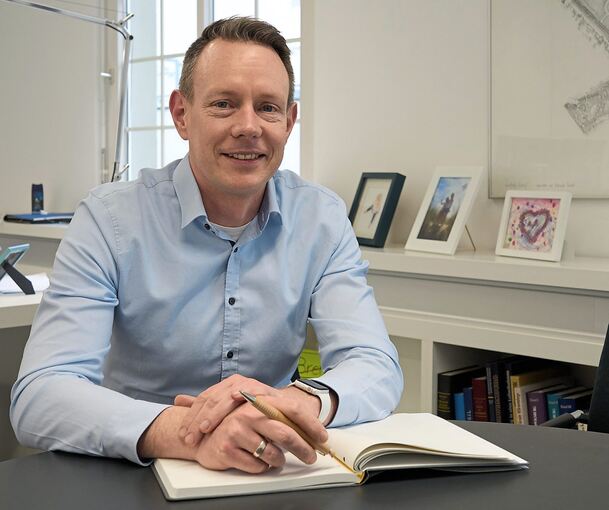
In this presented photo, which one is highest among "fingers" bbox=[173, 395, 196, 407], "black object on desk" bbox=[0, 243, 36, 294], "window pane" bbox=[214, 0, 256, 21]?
"window pane" bbox=[214, 0, 256, 21]

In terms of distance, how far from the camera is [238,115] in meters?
1.53

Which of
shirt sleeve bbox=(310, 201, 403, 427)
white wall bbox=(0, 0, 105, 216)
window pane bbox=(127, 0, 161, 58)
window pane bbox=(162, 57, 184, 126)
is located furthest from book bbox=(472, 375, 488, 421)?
white wall bbox=(0, 0, 105, 216)

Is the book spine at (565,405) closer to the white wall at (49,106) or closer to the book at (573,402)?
the book at (573,402)

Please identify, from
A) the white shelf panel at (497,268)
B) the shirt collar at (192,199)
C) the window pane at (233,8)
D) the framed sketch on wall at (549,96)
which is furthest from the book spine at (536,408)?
the window pane at (233,8)

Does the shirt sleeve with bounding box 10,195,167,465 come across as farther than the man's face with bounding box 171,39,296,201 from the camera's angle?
No

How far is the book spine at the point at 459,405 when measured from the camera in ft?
8.59

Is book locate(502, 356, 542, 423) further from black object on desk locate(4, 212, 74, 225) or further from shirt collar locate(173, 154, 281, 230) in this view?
black object on desk locate(4, 212, 74, 225)

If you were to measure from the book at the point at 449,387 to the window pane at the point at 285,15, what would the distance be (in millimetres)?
1879

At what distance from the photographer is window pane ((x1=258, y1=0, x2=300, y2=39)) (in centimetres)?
383

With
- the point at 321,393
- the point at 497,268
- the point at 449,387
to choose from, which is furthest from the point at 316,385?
the point at 449,387

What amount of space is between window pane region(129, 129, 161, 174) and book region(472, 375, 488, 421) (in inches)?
99.2

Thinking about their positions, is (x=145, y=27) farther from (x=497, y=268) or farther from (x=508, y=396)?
(x=508, y=396)

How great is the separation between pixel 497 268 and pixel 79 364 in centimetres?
145

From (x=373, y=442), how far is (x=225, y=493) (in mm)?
186
